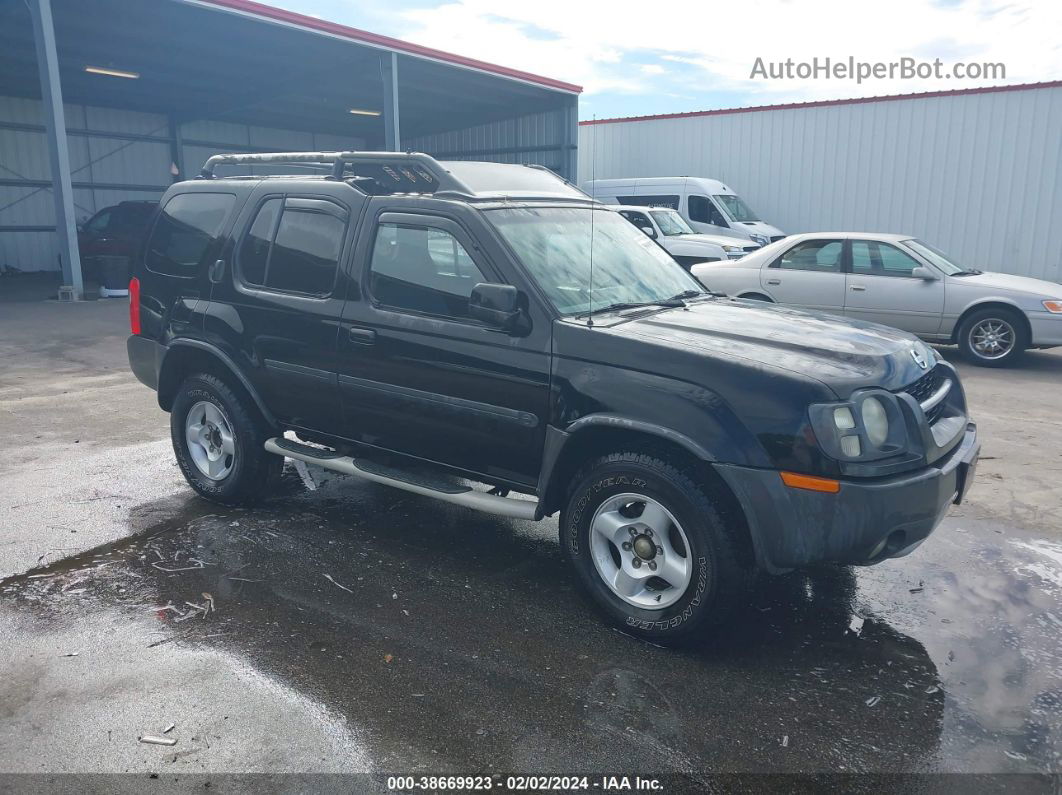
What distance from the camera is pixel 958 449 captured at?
3.69 metres

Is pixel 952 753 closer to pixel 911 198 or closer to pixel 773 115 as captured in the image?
pixel 911 198

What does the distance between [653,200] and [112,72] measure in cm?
1385

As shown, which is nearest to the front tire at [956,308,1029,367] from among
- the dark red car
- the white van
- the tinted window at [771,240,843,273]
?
the tinted window at [771,240,843,273]

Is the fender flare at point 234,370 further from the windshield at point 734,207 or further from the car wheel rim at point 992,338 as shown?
the windshield at point 734,207

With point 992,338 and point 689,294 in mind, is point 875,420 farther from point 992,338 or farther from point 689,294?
point 992,338

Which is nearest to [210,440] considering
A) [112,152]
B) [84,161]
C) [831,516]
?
[831,516]

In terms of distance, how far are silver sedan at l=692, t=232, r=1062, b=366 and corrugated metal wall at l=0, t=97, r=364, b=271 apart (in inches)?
829

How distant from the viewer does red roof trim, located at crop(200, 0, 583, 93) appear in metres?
14.9

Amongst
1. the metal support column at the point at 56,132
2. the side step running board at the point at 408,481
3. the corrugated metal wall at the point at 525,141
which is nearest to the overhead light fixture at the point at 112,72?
the metal support column at the point at 56,132

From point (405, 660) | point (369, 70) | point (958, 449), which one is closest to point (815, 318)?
point (958, 449)

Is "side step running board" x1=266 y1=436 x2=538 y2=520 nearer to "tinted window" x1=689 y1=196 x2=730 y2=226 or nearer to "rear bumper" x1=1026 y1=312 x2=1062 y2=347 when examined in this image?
"rear bumper" x1=1026 y1=312 x2=1062 y2=347

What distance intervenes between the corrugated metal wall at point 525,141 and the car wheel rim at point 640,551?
812 inches

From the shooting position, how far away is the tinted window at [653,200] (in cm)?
1831

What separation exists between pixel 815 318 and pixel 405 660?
2632mm
